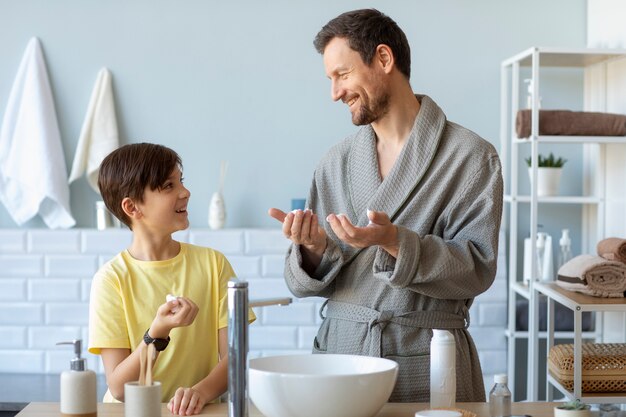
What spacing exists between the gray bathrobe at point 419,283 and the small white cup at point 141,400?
21.1 inches

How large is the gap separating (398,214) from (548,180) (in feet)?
6.11

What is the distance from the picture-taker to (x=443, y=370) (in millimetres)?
1770

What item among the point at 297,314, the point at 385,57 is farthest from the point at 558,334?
the point at 385,57

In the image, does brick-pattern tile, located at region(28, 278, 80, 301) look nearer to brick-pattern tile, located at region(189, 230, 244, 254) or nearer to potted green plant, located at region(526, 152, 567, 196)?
brick-pattern tile, located at region(189, 230, 244, 254)

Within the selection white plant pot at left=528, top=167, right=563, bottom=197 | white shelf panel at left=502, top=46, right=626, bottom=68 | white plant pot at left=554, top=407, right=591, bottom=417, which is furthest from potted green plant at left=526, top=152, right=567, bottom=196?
white plant pot at left=554, top=407, right=591, bottom=417

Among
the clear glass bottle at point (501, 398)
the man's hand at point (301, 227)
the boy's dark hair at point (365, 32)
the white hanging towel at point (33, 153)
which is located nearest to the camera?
the clear glass bottle at point (501, 398)

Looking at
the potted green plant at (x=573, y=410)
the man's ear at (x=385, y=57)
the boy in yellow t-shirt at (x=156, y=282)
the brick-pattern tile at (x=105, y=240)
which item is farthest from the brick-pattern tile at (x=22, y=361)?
the potted green plant at (x=573, y=410)

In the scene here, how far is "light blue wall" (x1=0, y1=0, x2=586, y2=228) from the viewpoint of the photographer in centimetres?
394

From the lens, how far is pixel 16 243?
3.77 meters

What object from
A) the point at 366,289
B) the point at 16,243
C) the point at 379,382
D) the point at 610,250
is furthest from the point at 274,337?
the point at 379,382

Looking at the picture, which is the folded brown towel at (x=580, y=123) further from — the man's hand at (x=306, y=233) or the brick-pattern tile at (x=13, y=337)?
the brick-pattern tile at (x=13, y=337)

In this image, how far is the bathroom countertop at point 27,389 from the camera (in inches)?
131

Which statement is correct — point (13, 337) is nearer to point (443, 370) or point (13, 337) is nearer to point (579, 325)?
point (579, 325)

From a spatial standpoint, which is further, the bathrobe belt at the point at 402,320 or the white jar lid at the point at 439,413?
the bathrobe belt at the point at 402,320
